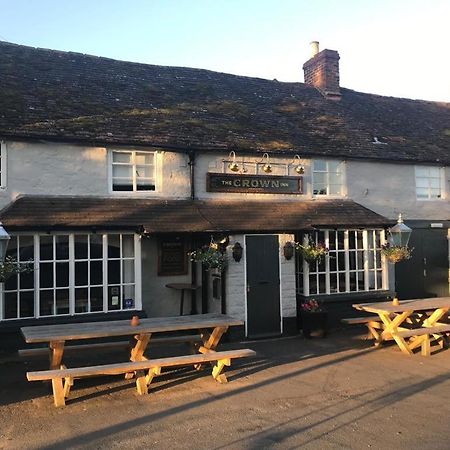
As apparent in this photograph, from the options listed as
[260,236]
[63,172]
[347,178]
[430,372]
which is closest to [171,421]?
[430,372]

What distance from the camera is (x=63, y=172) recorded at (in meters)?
9.98

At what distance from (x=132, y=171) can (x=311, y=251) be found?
4302 mm

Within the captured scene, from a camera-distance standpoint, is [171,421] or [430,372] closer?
[171,421]

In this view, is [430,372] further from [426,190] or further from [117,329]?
[426,190]

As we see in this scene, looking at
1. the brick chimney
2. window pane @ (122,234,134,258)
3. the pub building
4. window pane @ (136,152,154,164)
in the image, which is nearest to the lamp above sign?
the pub building

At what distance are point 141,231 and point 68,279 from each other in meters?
1.66

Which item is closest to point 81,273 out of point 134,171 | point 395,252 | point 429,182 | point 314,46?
point 134,171

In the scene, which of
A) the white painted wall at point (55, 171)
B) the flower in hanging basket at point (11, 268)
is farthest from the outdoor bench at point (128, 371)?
the white painted wall at point (55, 171)

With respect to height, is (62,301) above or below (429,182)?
below

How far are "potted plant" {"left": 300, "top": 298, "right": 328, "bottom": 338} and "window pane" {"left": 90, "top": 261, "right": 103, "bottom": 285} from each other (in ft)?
14.0

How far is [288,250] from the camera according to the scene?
10.4m

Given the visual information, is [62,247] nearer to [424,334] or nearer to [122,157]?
[122,157]

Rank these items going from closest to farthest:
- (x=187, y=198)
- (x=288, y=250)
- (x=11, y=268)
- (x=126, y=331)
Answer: (x=126, y=331), (x=11, y=268), (x=288, y=250), (x=187, y=198)

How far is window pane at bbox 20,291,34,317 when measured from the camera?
904cm
